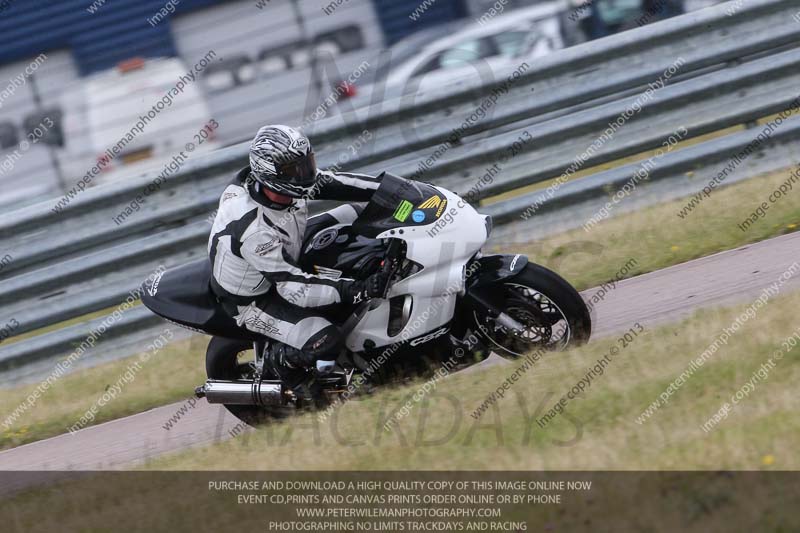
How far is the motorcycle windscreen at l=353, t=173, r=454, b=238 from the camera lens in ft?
18.3

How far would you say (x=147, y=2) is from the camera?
17.8 m

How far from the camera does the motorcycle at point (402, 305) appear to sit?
5.59 meters

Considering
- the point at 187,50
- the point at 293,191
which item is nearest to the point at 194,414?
the point at 293,191

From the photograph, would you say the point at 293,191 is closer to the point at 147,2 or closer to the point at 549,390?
the point at 549,390

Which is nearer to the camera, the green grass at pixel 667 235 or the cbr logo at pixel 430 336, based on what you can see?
the cbr logo at pixel 430 336

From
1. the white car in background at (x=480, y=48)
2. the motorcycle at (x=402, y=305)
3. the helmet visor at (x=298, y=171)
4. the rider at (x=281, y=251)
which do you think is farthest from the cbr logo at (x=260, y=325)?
the white car in background at (x=480, y=48)

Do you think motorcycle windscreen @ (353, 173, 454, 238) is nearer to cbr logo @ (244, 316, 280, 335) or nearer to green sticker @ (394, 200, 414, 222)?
green sticker @ (394, 200, 414, 222)

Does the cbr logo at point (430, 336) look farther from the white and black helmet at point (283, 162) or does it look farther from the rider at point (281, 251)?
the white and black helmet at point (283, 162)

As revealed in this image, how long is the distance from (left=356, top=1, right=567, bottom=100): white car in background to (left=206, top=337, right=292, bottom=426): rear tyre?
7.68 meters

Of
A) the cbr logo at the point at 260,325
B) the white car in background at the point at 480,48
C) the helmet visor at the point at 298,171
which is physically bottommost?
the white car in background at the point at 480,48

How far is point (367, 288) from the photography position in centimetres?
560

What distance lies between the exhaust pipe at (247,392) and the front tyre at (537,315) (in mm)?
1230

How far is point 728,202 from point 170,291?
13.4 ft

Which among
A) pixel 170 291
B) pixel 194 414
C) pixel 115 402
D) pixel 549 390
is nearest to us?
pixel 549 390
